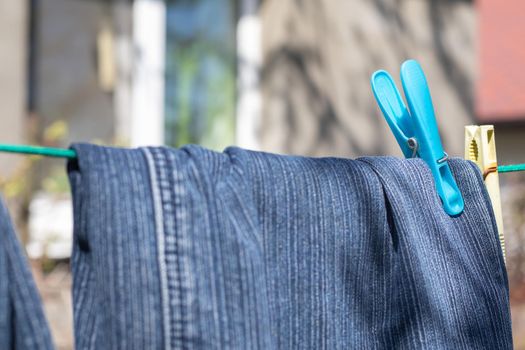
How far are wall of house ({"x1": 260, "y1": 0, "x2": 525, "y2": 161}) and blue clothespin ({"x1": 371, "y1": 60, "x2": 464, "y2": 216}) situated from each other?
343cm

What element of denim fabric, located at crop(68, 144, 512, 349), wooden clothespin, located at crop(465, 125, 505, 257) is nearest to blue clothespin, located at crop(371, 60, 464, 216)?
denim fabric, located at crop(68, 144, 512, 349)

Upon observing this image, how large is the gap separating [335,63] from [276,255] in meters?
3.84

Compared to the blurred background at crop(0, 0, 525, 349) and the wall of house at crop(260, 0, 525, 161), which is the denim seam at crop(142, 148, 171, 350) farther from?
the wall of house at crop(260, 0, 525, 161)

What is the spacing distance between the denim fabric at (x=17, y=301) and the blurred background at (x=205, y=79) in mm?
2816

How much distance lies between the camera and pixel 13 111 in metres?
3.73

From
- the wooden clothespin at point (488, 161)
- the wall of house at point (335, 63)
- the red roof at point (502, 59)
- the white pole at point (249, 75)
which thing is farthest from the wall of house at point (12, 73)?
the red roof at point (502, 59)

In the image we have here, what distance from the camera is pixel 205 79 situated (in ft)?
15.3

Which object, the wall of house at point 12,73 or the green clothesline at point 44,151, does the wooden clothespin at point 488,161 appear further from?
the wall of house at point 12,73

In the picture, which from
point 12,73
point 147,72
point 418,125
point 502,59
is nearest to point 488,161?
point 418,125

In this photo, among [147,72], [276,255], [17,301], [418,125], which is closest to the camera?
[17,301]

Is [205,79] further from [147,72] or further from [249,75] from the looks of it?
[147,72]

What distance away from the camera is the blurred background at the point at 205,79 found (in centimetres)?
396

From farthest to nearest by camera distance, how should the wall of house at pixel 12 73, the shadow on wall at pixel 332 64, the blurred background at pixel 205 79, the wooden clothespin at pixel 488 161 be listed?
the shadow on wall at pixel 332 64
the blurred background at pixel 205 79
the wall of house at pixel 12 73
the wooden clothespin at pixel 488 161

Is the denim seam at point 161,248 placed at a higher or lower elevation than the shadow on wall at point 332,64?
lower
